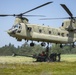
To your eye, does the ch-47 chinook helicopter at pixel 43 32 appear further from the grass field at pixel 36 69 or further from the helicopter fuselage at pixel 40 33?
the grass field at pixel 36 69

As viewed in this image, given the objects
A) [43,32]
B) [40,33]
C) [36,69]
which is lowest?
[40,33]

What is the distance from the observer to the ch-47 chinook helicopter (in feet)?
169

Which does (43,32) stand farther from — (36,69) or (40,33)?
(36,69)

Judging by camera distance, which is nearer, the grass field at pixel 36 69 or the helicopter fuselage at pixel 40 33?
the grass field at pixel 36 69

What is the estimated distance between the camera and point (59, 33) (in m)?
55.9

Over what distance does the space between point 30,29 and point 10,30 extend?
142 inches

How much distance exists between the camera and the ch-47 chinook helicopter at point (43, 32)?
51656 millimetres

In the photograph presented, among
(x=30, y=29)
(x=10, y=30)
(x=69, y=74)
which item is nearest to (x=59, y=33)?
(x=30, y=29)

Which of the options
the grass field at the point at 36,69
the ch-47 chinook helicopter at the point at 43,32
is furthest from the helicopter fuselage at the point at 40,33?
the grass field at the point at 36,69

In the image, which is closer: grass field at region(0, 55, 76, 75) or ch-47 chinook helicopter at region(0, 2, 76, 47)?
grass field at region(0, 55, 76, 75)

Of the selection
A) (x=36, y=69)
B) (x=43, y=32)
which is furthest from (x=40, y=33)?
(x=36, y=69)

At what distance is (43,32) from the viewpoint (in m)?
53.8

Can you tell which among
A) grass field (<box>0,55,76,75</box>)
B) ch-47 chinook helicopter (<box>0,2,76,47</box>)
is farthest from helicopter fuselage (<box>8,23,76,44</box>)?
grass field (<box>0,55,76,75</box>)

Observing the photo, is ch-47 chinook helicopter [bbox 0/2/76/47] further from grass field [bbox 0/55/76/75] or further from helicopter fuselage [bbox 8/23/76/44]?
grass field [bbox 0/55/76/75]
